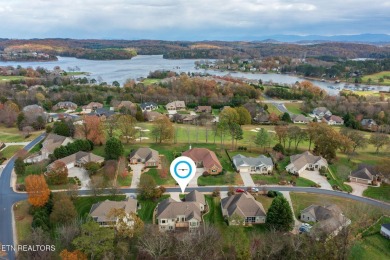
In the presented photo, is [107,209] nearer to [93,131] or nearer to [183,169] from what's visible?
[183,169]

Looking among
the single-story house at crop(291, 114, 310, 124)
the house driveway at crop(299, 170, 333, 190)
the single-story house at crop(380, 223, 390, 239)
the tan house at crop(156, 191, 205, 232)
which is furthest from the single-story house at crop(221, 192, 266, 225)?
the single-story house at crop(291, 114, 310, 124)

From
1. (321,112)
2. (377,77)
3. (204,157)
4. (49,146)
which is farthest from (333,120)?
(377,77)

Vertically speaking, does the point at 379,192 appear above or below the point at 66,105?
below

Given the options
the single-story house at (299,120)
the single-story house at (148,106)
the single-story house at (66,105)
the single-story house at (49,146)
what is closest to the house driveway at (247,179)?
the single-story house at (49,146)

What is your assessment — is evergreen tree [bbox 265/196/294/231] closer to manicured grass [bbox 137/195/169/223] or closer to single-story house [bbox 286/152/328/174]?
manicured grass [bbox 137/195/169/223]

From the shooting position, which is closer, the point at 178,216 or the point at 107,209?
the point at 178,216

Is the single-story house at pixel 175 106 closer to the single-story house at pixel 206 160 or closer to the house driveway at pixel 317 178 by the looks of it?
the single-story house at pixel 206 160
